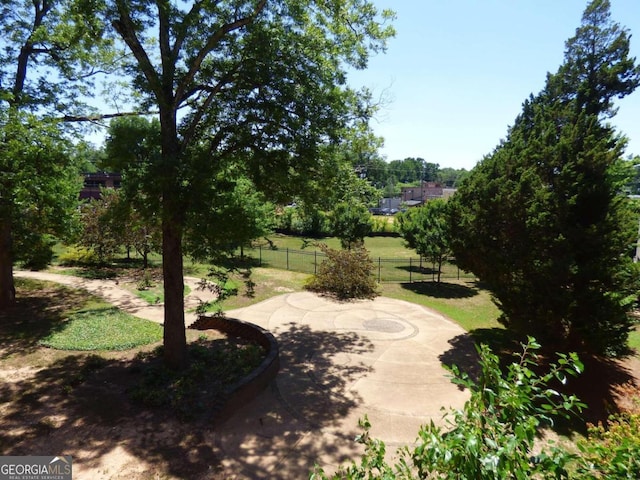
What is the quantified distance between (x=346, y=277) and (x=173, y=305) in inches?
391

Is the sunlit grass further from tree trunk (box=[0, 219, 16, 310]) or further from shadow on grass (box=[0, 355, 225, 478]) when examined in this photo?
tree trunk (box=[0, 219, 16, 310])

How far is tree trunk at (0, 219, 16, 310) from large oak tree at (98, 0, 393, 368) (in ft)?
26.6

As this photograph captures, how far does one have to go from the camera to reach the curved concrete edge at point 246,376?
7.04 m

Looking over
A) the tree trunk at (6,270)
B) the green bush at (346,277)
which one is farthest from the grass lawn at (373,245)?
the tree trunk at (6,270)

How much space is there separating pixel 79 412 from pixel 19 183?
6377 millimetres

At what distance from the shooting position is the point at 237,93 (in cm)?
789

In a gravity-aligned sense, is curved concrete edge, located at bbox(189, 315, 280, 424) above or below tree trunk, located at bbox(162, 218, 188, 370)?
below

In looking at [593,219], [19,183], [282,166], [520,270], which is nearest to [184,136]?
[282,166]

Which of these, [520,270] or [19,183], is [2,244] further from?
[520,270]

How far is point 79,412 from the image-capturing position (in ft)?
22.0

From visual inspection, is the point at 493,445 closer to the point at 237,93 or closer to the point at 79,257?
the point at 237,93

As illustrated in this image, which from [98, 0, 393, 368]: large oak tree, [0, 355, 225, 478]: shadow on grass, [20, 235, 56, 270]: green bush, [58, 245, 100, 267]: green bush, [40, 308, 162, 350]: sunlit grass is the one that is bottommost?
[0, 355, 225, 478]: shadow on grass

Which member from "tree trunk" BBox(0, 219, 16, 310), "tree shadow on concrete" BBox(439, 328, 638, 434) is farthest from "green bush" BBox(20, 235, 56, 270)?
"tree shadow on concrete" BBox(439, 328, 638, 434)

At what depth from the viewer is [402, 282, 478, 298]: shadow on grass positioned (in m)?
17.9
